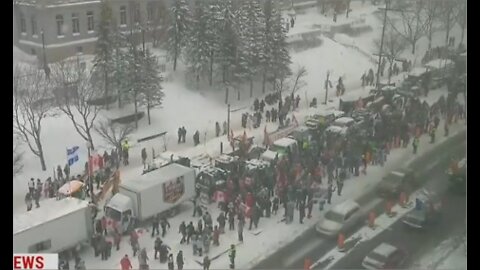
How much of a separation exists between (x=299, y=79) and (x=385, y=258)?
223 centimetres

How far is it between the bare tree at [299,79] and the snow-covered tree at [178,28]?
51.8 inches

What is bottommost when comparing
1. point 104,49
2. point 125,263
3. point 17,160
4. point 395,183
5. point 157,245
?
point 125,263

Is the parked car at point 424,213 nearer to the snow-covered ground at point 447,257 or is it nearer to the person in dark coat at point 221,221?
the snow-covered ground at point 447,257

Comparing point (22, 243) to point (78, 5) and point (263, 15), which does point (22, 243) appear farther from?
point (263, 15)

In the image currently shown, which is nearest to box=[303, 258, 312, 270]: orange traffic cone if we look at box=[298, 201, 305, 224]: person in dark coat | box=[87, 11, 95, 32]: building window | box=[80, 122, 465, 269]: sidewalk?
box=[80, 122, 465, 269]: sidewalk

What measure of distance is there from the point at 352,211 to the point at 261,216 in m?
0.95

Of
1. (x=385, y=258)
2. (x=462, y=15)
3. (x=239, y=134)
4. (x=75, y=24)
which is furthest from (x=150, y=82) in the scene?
(x=462, y=15)

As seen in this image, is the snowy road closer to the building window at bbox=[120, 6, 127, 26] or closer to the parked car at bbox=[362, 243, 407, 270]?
the parked car at bbox=[362, 243, 407, 270]

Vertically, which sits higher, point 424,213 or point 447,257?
point 424,213

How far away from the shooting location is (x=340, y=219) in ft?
22.5

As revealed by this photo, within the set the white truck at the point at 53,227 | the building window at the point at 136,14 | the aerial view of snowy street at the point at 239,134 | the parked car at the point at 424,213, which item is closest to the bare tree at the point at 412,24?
the aerial view of snowy street at the point at 239,134

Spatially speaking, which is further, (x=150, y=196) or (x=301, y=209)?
(x=301, y=209)

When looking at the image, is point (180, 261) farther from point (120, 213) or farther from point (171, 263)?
point (120, 213)

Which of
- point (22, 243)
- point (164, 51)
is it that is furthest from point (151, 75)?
point (22, 243)
